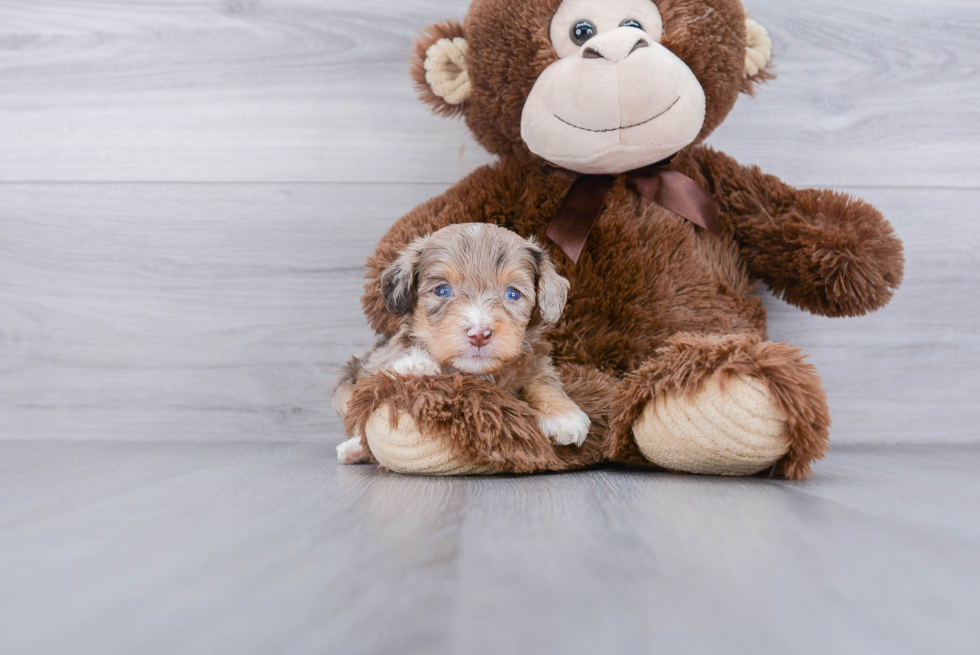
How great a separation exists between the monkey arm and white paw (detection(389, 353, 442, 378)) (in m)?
0.76

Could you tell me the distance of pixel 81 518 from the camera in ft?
2.87

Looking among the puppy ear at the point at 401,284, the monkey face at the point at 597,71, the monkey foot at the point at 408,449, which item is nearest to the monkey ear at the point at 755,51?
the monkey face at the point at 597,71

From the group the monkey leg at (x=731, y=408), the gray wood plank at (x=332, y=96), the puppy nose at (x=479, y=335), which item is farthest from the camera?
the gray wood plank at (x=332, y=96)

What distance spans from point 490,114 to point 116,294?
1111mm

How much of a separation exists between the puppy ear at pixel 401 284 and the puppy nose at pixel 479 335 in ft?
0.59

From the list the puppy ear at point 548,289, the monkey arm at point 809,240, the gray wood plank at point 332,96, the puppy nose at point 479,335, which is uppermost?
the gray wood plank at point 332,96

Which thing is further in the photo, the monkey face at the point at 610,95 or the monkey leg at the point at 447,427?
the monkey face at the point at 610,95

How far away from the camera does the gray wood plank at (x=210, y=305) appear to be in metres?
1.81

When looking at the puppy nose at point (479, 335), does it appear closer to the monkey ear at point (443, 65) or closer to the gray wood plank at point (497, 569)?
the gray wood plank at point (497, 569)

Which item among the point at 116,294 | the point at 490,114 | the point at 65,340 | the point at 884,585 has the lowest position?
the point at 65,340

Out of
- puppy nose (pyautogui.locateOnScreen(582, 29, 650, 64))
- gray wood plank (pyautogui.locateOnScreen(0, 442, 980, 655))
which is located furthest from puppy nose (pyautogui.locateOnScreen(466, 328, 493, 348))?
puppy nose (pyautogui.locateOnScreen(582, 29, 650, 64))

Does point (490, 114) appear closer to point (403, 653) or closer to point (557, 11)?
point (557, 11)

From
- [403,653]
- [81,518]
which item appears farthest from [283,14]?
[403,653]

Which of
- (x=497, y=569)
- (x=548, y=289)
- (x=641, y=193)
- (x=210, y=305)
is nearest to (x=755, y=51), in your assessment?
(x=641, y=193)
